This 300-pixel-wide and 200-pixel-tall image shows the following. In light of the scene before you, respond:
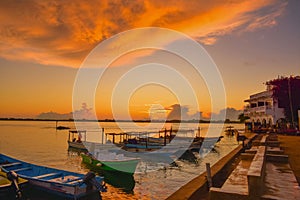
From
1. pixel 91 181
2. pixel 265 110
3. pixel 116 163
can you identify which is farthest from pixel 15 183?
pixel 265 110

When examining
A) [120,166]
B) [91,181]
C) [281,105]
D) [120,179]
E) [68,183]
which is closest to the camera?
[68,183]

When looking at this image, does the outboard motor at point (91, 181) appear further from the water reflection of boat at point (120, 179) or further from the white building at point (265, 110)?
the white building at point (265, 110)

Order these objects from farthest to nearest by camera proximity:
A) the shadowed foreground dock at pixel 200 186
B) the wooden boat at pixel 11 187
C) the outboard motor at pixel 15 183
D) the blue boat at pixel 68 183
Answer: the outboard motor at pixel 15 183 → the wooden boat at pixel 11 187 → the blue boat at pixel 68 183 → the shadowed foreground dock at pixel 200 186

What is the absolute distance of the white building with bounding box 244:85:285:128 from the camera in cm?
5022

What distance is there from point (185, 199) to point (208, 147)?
37127 millimetres

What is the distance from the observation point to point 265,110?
168 ft

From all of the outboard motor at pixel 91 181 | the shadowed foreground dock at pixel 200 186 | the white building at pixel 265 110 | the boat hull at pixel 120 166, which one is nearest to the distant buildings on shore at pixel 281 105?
the white building at pixel 265 110

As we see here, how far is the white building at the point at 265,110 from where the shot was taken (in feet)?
165

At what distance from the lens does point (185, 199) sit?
26.6 feet

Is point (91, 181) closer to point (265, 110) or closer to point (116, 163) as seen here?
point (116, 163)

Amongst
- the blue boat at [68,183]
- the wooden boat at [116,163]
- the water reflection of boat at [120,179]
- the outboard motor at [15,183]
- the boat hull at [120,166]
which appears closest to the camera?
the blue boat at [68,183]

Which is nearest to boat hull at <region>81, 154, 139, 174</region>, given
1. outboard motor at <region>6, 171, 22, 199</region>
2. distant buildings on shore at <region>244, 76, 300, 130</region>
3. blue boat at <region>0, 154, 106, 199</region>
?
blue boat at <region>0, 154, 106, 199</region>

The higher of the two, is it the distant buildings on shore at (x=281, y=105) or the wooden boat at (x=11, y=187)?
the distant buildings on shore at (x=281, y=105)

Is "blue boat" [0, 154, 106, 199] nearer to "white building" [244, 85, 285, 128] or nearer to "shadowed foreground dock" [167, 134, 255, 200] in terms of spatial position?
"shadowed foreground dock" [167, 134, 255, 200]
